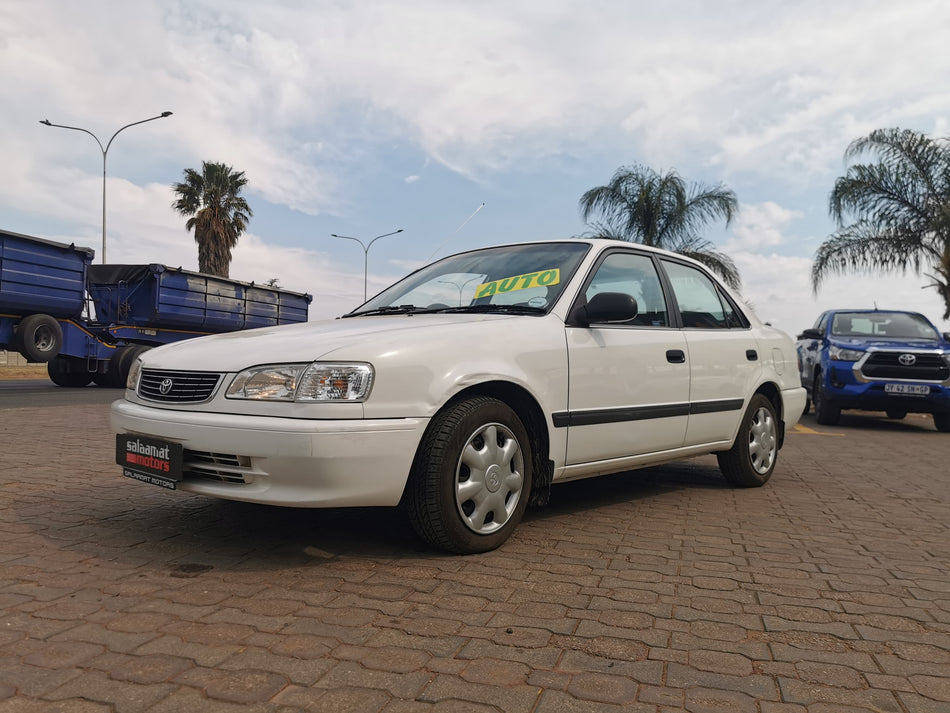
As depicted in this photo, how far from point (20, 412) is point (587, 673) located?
32.6ft

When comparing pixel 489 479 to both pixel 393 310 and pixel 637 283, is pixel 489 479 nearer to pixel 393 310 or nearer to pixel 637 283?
pixel 393 310

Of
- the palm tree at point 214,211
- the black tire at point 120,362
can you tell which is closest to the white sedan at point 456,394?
the black tire at point 120,362

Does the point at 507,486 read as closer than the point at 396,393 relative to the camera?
No

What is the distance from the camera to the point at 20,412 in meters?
10.1

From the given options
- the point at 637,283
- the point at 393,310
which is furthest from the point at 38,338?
the point at 637,283

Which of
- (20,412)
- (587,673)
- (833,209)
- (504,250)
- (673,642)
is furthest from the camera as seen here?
(833,209)

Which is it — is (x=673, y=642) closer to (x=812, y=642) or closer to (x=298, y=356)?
(x=812, y=642)

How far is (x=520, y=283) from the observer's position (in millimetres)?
4340

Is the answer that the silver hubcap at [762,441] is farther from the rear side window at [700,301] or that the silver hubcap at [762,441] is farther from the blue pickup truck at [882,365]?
the blue pickup truck at [882,365]

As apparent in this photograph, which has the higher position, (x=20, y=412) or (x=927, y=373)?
(x=927, y=373)

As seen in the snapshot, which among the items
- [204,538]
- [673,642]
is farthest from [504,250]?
[673,642]

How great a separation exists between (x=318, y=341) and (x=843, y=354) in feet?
31.2

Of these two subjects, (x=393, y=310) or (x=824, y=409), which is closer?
(x=393, y=310)

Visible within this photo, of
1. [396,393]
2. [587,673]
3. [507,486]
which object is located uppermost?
[396,393]
